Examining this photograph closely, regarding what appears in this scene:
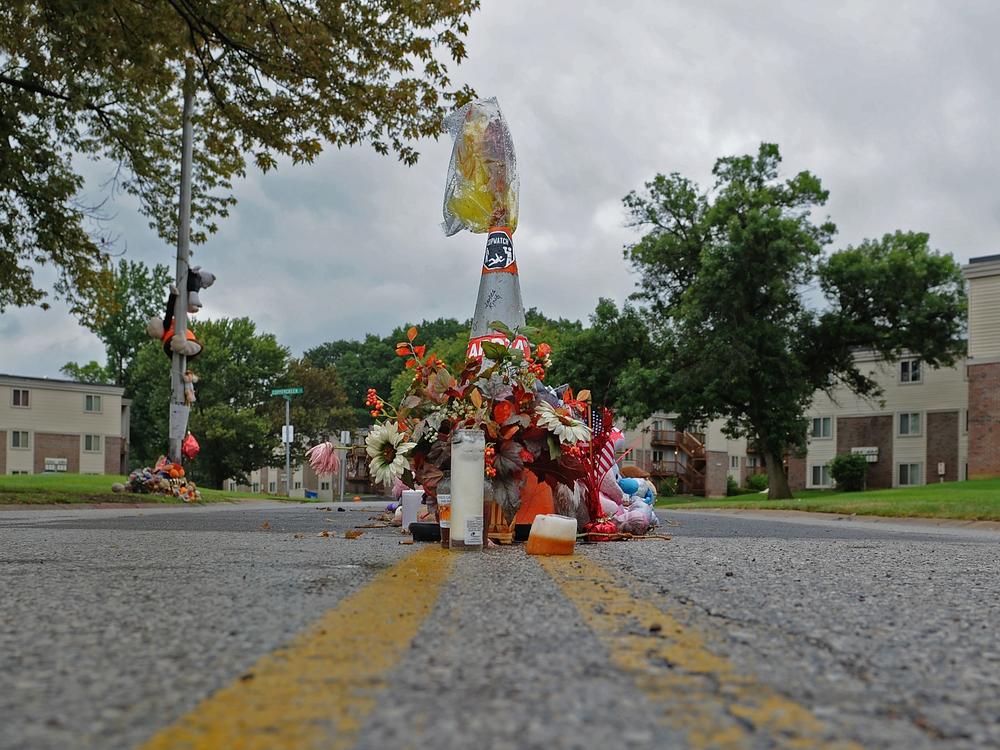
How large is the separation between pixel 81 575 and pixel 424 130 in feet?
35.9

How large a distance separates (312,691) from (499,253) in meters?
7.57

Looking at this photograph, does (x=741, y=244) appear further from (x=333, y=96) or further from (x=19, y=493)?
(x=19, y=493)

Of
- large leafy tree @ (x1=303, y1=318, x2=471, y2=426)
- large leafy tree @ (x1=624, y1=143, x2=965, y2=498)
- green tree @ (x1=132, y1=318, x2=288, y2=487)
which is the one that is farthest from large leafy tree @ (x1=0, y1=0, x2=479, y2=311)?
large leafy tree @ (x1=303, y1=318, x2=471, y2=426)

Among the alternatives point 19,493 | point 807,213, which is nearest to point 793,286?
point 807,213

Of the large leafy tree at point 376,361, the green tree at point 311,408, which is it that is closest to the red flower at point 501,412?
the green tree at point 311,408

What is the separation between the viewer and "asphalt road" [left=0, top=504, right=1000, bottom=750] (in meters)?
1.47

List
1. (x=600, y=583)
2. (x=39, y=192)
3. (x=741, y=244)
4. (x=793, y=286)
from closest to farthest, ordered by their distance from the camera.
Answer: (x=600, y=583) → (x=39, y=192) → (x=741, y=244) → (x=793, y=286)

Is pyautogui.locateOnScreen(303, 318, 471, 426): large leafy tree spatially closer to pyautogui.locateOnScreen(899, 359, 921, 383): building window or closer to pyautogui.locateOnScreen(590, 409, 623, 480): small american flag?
pyautogui.locateOnScreen(899, 359, 921, 383): building window

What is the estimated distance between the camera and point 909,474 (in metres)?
45.1

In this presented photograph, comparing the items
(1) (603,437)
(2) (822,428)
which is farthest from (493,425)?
(2) (822,428)

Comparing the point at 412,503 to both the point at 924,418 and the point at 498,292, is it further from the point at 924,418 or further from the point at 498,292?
the point at 924,418

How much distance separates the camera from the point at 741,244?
3206 cm

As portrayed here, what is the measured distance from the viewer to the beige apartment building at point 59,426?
5500 cm

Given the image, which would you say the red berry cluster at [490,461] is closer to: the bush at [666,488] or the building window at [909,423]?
the building window at [909,423]
